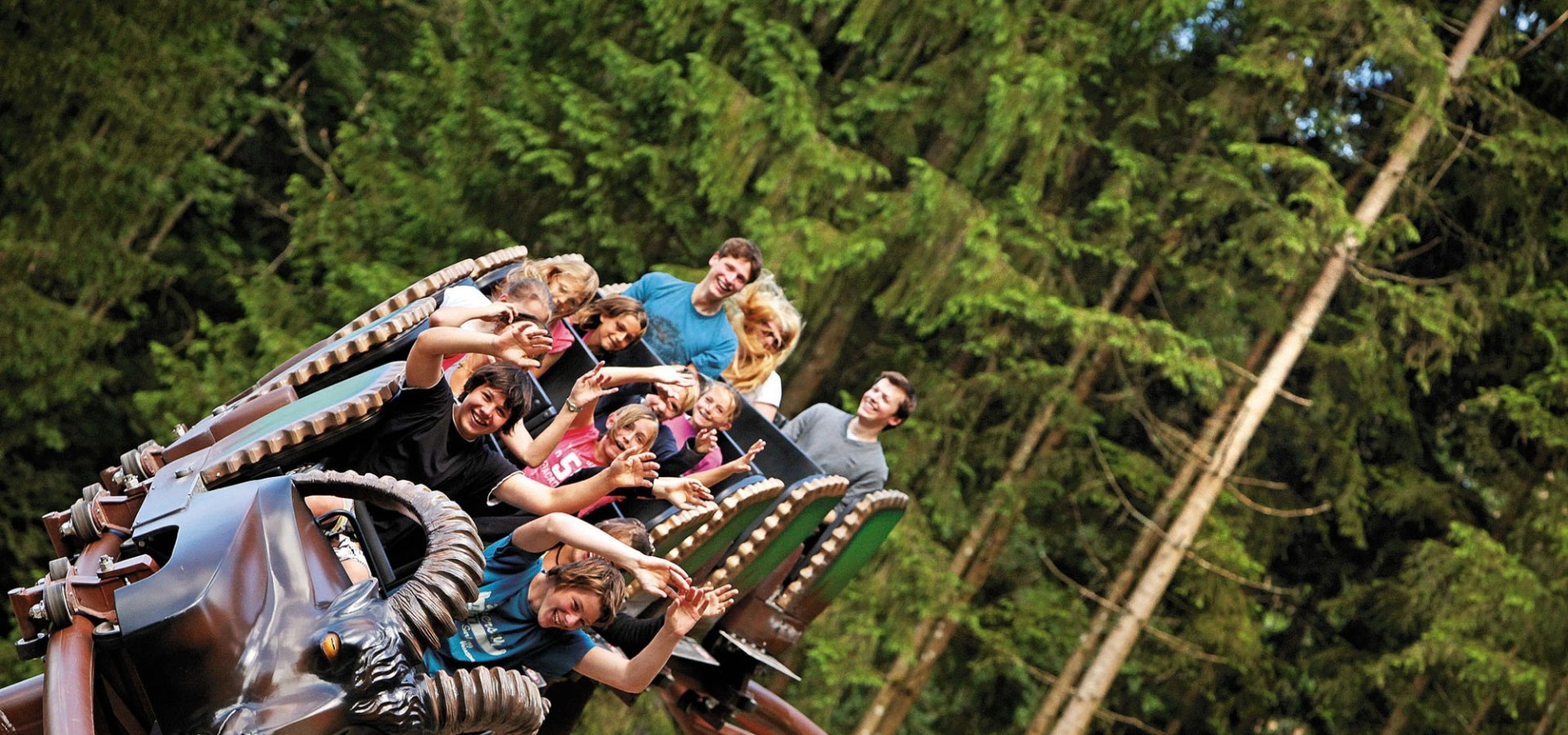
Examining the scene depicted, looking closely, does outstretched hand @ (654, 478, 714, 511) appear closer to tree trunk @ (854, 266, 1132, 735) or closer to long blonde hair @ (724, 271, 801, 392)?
long blonde hair @ (724, 271, 801, 392)

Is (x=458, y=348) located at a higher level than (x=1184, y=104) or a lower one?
lower

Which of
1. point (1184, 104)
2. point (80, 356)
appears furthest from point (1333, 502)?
point (80, 356)

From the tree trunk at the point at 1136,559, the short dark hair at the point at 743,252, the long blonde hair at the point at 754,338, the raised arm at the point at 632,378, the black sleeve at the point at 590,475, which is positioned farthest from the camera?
the tree trunk at the point at 1136,559

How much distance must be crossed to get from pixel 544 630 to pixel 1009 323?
8.76 m

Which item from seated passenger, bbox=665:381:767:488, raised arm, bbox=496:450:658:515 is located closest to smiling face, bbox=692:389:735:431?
seated passenger, bbox=665:381:767:488

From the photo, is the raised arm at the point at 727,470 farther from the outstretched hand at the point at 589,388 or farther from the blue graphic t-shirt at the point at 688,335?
the blue graphic t-shirt at the point at 688,335

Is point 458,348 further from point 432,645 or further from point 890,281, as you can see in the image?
point 890,281

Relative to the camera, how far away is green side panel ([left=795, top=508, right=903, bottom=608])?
6133mm

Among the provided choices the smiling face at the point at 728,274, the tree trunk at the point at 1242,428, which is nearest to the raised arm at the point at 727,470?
the smiling face at the point at 728,274

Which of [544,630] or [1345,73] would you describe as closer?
[544,630]

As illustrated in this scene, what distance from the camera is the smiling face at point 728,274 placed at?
5875 millimetres

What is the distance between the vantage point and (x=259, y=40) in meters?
17.5

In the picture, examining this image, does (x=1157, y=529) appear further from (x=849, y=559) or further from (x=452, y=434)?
(x=452, y=434)

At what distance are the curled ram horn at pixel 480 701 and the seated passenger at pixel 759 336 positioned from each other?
3.56 m
